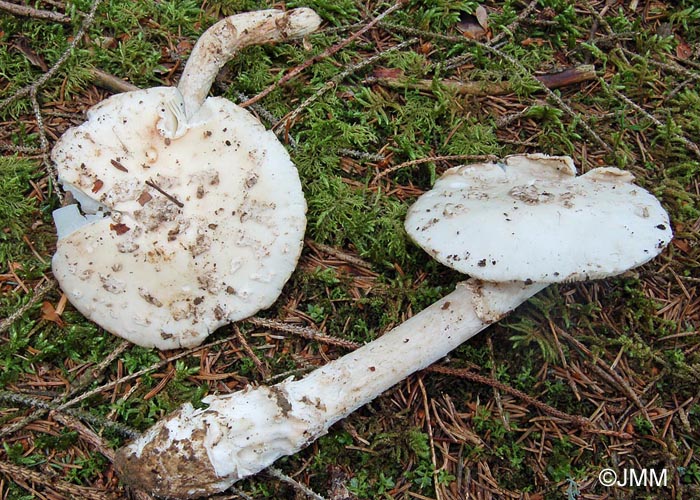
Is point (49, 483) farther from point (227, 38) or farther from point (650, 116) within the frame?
point (650, 116)

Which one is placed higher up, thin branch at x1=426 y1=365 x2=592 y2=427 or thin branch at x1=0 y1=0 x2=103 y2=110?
thin branch at x1=0 y1=0 x2=103 y2=110

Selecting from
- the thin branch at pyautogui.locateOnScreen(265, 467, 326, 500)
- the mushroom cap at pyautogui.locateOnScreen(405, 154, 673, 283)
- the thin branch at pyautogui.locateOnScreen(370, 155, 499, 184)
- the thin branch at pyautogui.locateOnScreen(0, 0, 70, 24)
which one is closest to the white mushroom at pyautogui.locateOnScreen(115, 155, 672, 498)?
the mushroom cap at pyautogui.locateOnScreen(405, 154, 673, 283)

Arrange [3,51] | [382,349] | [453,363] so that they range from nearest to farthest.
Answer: [382,349]
[453,363]
[3,51]

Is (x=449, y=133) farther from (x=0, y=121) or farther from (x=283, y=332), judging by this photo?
(x=0, y=121)

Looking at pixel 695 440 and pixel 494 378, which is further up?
pixel 494 378

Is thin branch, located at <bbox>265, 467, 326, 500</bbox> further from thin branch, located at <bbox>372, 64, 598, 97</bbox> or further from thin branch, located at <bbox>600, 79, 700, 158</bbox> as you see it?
thin branch, located at <bbox>600, 79, 700, 158</bbox>

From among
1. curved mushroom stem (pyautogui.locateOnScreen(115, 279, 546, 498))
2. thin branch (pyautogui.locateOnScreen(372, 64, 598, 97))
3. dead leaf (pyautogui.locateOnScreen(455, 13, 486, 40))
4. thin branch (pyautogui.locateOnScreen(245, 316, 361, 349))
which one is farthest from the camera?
dead leaf (pyautogui.locateOnScreen(455, 13, 486, 40))

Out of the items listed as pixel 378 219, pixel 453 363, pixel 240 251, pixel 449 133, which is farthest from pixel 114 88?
pixel 453 363
